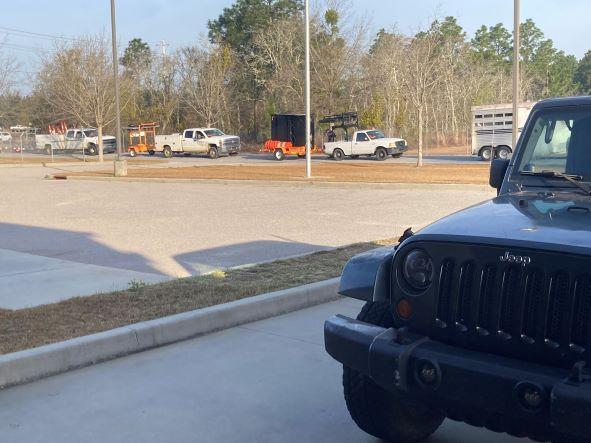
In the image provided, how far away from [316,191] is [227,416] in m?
16.7

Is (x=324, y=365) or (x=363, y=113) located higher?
(x=363, y=113)

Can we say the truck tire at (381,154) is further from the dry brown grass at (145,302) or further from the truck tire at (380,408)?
the truck tire at (380,408)

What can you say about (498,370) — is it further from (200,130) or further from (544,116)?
(200,130)

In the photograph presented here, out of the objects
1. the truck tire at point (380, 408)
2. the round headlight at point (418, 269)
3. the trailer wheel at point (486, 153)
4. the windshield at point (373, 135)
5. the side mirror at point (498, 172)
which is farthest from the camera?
the windshield at point (373, 135)

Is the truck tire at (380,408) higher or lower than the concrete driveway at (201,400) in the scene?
higher

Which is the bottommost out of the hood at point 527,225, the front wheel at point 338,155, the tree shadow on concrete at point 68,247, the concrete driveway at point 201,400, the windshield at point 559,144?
the concrete driveway at point 201,400

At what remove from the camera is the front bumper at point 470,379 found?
9.38 feet

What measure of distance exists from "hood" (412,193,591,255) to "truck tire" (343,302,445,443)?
56 centimetres

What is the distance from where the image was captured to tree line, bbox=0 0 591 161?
49.7 meters

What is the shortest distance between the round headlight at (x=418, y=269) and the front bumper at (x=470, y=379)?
0.82 feet

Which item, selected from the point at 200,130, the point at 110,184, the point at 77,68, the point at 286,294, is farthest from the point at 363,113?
the point at 286,294

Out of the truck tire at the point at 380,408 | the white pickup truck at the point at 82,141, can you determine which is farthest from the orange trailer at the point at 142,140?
the truck tire at the point at 380,408

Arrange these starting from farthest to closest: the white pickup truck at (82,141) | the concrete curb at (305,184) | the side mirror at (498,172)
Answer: the white pickup truck at (82,141)
the concrete curb at (305,184)
the side mirror at (498,172)

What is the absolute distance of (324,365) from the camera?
223 inches
